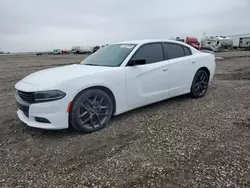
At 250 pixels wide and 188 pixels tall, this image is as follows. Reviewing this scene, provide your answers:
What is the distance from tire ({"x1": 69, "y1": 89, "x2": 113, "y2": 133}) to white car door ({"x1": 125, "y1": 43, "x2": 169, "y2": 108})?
0.51 metres

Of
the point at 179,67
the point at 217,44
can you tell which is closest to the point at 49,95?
the point at 179,67

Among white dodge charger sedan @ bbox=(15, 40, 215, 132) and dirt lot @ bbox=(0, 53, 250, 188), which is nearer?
dirt lot @ bbox=(0, 53, 250, 188)

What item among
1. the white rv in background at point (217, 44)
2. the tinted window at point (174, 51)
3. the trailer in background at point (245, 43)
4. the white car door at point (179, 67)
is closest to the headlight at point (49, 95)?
the white car door at point (179, 67)

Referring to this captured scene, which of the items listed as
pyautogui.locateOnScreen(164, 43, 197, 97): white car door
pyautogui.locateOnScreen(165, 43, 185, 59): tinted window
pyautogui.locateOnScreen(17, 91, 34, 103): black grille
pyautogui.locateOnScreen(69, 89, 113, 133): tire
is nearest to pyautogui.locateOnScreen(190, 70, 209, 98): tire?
pyautogui.locateOnScreen(164, 43, 197, 97): white car door

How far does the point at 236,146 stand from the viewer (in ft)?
9.71

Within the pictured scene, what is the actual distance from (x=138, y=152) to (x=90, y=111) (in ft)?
3.52

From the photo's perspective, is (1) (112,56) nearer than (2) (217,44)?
Yes

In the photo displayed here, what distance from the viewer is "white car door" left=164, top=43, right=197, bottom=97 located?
4633 mm

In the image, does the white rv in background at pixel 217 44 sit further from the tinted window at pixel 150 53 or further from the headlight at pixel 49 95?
the headlight at pixel 49 95

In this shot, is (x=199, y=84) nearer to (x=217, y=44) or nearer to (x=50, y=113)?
(x=50, y=113)

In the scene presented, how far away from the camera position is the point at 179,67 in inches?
186

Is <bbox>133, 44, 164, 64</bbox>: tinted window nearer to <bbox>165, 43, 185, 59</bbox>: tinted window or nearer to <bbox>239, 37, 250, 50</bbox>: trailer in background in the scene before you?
<bbox>165, 43, 185, 59</bbox>: tinted window

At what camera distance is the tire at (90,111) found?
3.29 meters

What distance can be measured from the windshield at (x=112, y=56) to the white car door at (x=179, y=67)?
0.96 meters
